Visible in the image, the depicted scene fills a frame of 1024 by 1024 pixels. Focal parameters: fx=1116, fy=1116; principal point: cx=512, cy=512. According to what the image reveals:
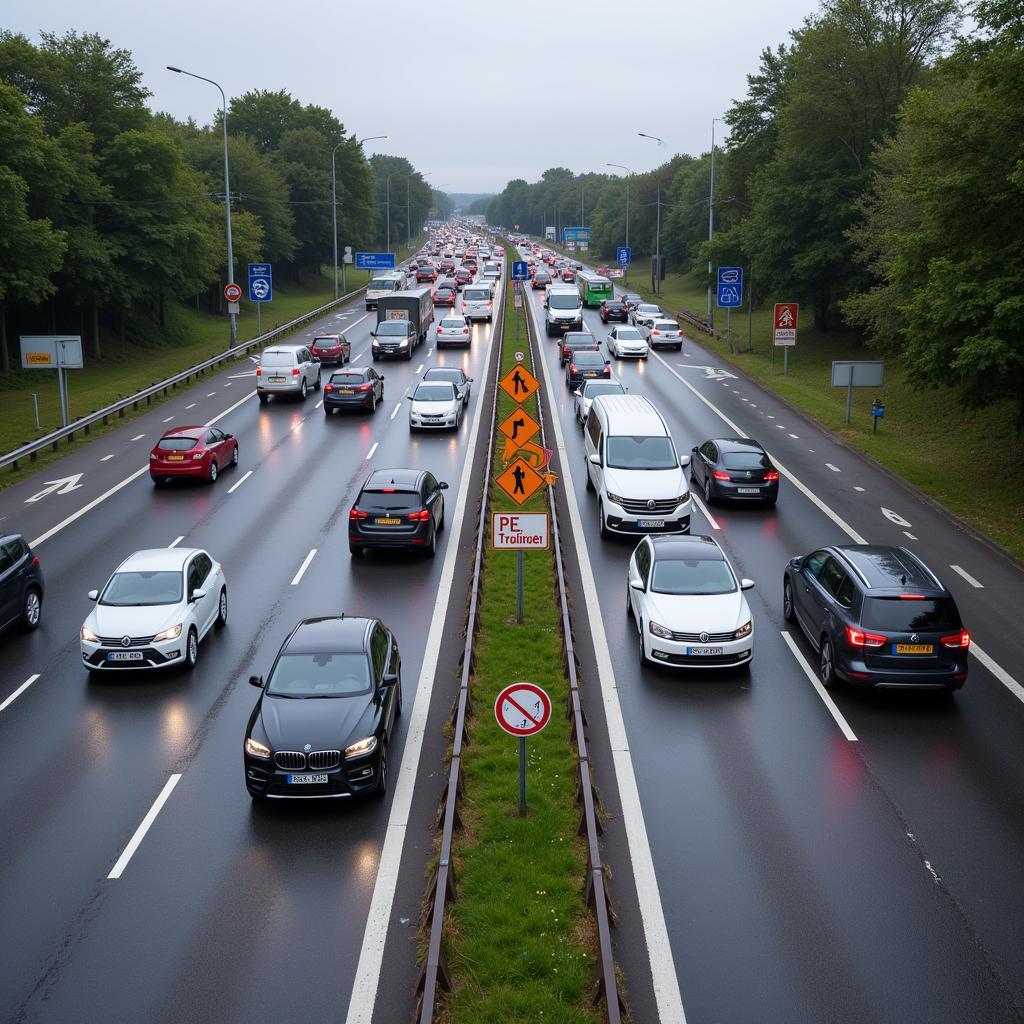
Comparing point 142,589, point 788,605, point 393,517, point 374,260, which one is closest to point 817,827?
point 788,605

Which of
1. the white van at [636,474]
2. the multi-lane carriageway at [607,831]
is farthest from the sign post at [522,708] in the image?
the white van at [636,474]

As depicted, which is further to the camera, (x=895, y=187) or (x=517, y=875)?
(x=895, y=187)

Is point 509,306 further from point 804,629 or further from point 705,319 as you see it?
point 804,629

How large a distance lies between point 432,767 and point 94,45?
54295 millimetres

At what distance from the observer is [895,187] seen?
38.6 meters

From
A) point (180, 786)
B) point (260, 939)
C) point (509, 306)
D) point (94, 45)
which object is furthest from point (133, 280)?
point (260, 939)

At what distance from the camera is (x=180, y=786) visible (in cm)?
1300

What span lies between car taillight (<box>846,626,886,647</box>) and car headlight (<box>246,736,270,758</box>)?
791 centimetres

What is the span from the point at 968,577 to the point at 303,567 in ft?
42.4

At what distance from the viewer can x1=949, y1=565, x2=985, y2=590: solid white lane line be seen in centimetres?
2100

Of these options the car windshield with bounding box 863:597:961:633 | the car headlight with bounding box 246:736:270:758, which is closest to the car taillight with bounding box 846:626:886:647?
the car windshield with bounding box 863:597:961:633

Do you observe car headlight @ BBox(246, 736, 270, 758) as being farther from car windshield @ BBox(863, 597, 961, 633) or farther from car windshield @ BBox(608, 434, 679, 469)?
car windshield @ BBox(608, 434, 679, 469)

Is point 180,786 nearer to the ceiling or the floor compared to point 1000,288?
nearer to the floor

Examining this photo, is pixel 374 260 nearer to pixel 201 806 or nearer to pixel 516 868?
pixel 201 806
